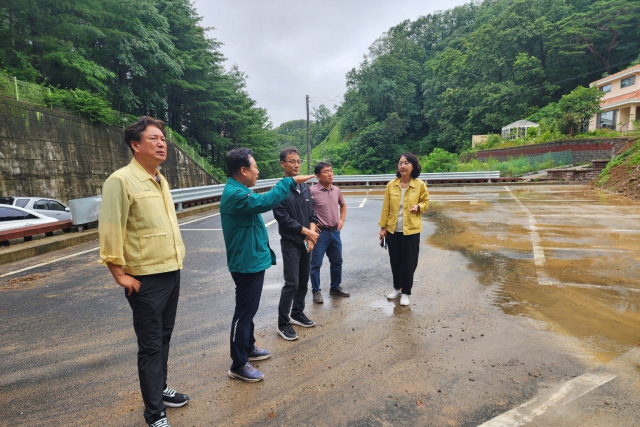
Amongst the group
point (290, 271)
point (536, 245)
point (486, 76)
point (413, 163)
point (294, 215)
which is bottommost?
point (536, 245)

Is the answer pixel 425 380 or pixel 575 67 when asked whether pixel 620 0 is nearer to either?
pixel 575 67

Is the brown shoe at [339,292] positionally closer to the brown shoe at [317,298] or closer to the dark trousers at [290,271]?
the brown shoe at [317,298]

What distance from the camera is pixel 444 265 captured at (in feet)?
20.2

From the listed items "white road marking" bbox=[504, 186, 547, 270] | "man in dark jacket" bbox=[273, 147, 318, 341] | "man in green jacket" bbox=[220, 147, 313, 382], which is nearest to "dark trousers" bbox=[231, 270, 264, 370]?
"man in green jacket" bbox=[220, 147, 313, 382]

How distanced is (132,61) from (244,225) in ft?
70.5

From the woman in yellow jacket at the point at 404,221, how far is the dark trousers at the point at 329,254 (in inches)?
25.6

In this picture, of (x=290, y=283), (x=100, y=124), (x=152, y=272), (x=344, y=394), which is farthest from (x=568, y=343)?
(x=100, y=124)

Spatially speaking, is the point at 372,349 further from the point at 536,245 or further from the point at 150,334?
the point at 536,245

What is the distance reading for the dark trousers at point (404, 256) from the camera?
4.50 m

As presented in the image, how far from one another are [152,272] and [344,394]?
163 centimetres

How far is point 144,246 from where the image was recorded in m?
2.32

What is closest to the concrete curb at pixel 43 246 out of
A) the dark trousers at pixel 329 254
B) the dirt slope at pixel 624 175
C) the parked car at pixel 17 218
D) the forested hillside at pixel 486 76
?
the parked car at pixel 17 218

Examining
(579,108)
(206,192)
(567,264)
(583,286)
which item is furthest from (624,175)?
(206,192)

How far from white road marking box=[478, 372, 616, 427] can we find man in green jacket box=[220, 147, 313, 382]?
178cm
